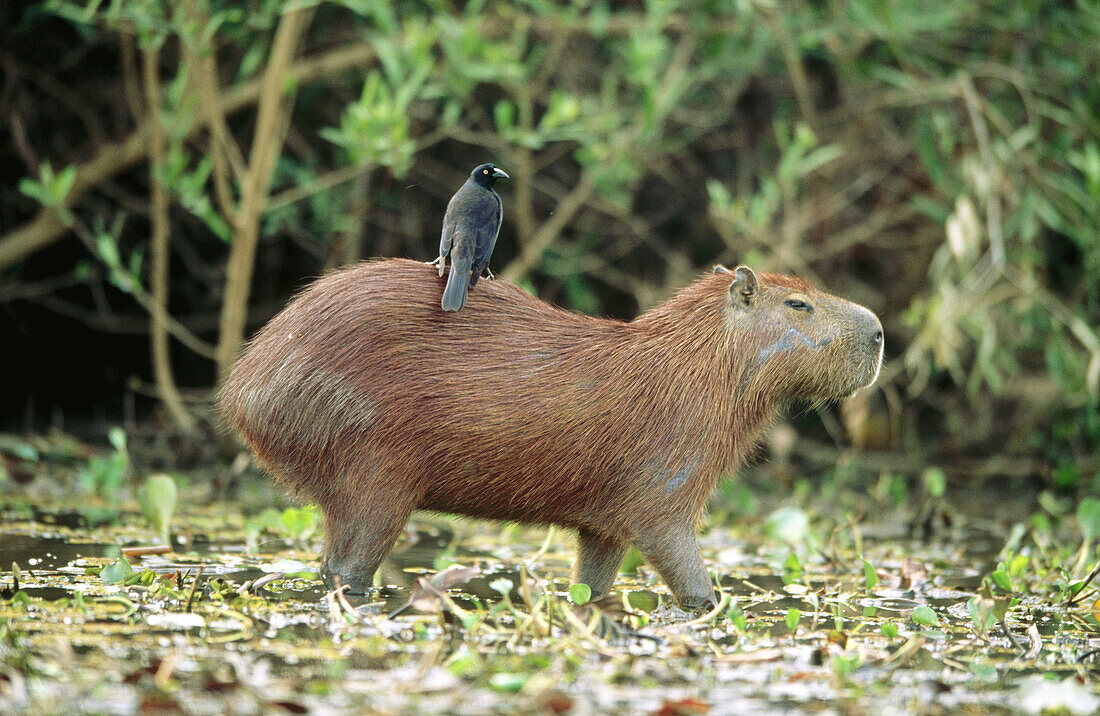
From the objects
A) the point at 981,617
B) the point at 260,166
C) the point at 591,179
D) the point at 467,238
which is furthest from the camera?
the point at 591,179

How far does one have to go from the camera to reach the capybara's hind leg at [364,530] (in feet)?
12.6

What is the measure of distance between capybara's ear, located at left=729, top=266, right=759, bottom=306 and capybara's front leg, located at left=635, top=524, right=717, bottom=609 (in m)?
0.81

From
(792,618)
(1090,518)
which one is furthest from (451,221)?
(1090,518)

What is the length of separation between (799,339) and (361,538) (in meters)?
1.62

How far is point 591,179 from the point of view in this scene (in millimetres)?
7391

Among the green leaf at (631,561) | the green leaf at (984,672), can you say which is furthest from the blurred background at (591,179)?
the green leaf at (984,672)

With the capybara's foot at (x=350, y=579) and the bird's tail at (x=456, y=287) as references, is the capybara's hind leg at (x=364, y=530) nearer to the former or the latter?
the capybara's foot at (x=350, y=579)

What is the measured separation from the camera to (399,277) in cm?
402

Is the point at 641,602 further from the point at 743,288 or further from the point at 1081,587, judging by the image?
the point at 1081,587

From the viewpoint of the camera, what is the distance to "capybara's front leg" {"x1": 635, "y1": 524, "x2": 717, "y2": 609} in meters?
3.98

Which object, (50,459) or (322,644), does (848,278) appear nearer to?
(50,459)

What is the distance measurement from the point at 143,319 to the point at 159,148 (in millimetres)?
2060

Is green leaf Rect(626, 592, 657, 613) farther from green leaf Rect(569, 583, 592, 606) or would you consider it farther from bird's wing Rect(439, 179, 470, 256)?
bird's wing Rect(439, 179, 470, 256)

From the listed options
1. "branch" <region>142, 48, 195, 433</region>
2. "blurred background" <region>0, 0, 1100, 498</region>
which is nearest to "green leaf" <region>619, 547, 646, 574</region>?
"blurred background" <region>0, 0, 1100, 498</region>
